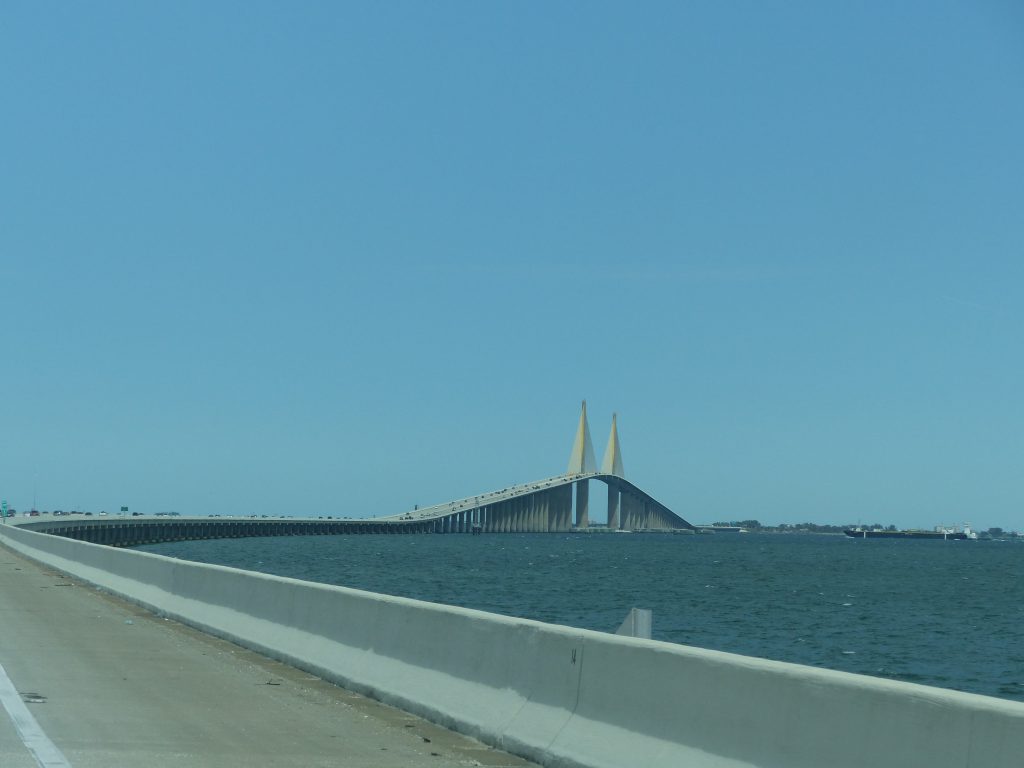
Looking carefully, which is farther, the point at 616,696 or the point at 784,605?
the point at 784,605

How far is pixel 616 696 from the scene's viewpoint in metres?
10.2

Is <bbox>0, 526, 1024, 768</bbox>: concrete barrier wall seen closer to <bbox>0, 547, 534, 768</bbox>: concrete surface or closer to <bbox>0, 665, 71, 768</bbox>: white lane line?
<bbox>0, 547, 534, 768</bbox>: concrete surface

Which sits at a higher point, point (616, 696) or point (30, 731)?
point (616, 696)

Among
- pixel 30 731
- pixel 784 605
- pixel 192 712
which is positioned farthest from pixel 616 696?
pixel 784 605

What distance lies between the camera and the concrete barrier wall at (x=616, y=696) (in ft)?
23.9

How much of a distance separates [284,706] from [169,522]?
158 meters

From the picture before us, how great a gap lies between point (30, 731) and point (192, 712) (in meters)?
1.90

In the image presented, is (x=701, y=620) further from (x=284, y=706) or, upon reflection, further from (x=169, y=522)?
(x=169, y=522)

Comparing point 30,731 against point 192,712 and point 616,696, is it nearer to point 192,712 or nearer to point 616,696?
point 192,712

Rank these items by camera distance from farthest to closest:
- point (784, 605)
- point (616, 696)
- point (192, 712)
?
point (784, 605) → point (192, 712) → point (616, 696)

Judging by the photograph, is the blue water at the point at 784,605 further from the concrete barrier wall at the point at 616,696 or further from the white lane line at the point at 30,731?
the white lane line at the point at 30,731

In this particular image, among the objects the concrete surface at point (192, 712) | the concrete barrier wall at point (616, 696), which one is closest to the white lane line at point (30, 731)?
the concrete surface at point (192, 712)

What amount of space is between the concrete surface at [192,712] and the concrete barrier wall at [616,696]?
12.5 inches

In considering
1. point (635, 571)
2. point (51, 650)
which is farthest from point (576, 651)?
point (635, 571)
